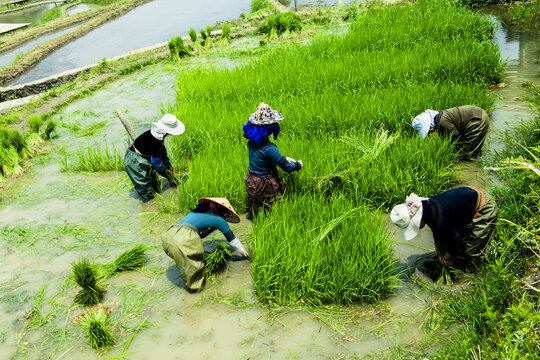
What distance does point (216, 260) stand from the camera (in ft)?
11.2

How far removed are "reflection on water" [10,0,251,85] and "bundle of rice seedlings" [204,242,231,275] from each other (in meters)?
9.37

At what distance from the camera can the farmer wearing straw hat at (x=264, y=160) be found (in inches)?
136

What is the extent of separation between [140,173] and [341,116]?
8.33ft

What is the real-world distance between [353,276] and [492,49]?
5.50 meters

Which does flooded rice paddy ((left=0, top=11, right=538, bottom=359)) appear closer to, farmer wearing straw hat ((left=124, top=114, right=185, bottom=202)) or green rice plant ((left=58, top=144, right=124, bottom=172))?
farmer wearing straw hat ((left=124, top=114, right=185, bottom=202))

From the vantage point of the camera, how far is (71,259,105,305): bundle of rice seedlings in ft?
10.2

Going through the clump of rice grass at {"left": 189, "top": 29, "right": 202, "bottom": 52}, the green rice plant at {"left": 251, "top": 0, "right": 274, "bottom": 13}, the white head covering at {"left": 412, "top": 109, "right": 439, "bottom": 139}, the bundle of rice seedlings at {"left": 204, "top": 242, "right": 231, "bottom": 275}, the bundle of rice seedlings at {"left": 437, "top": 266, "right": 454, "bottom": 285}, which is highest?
the green rice plant at {"left": 251, "top": 0, "right": 274, "bottom": 13}

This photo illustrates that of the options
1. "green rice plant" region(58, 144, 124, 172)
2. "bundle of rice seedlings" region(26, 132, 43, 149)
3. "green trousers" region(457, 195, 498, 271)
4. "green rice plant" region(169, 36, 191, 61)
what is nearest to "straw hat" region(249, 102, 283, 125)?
"green trousers" region(457, 195, 498, 271)

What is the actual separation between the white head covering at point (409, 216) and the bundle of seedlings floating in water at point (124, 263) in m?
2.24

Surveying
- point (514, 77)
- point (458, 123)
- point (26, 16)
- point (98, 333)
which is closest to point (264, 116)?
point (98, 333)

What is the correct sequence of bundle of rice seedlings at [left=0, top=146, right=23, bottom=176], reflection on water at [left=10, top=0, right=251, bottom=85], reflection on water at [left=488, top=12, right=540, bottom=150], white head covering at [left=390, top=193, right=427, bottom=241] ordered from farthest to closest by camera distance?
reflection on water at [left=10, top=0, right=251, bottom=85], bundle of rice seedlings at [left=0, top=146, right=23, bottom=176], reflection on water at [left=488, top=12, right=540, bottom=150], white head covering at [left=390, top=193, right=427, bottom=241]

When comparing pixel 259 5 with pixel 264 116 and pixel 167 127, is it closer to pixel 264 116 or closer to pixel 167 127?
pixel 167 127

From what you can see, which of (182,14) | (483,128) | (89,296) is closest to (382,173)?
(483,128)

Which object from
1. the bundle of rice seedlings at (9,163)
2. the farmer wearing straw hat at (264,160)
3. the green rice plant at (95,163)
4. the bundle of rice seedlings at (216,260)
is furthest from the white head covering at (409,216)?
the bundle of rice seedlings at (9,163)
